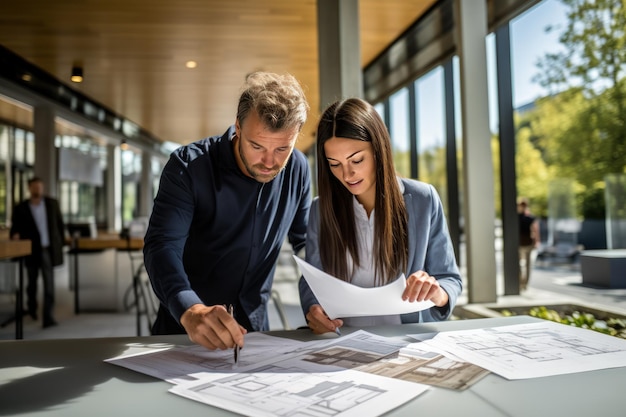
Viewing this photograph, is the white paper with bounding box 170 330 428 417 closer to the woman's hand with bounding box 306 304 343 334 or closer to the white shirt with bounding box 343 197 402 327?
the woman's hand with bounding box 306 304 343 334

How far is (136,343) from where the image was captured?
1204mm

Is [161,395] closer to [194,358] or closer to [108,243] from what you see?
[194,358]

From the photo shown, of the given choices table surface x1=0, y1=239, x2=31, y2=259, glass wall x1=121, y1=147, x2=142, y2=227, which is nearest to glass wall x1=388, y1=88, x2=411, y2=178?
table surface x1=0, y1=239, x2=31, y2=259

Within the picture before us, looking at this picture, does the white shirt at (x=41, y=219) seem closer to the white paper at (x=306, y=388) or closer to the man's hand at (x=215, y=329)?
the man's hand at (x=215, y=329)

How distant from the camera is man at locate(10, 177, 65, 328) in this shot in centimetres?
593

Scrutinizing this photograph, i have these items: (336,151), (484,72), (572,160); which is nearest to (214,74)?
(484,72)

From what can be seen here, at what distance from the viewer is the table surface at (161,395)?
76 centimetres

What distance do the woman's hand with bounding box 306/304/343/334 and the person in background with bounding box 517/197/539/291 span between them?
373 cm

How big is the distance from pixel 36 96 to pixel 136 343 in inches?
331

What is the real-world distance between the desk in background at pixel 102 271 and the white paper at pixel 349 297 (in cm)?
571

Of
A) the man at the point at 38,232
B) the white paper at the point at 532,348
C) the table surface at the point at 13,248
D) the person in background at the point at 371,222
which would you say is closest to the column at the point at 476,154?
the person in background at the point at 371,222

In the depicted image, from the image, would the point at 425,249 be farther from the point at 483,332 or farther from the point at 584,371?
the point at 584,371

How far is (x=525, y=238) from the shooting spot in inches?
189

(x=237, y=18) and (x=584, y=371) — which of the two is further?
(x=237, y=18)
